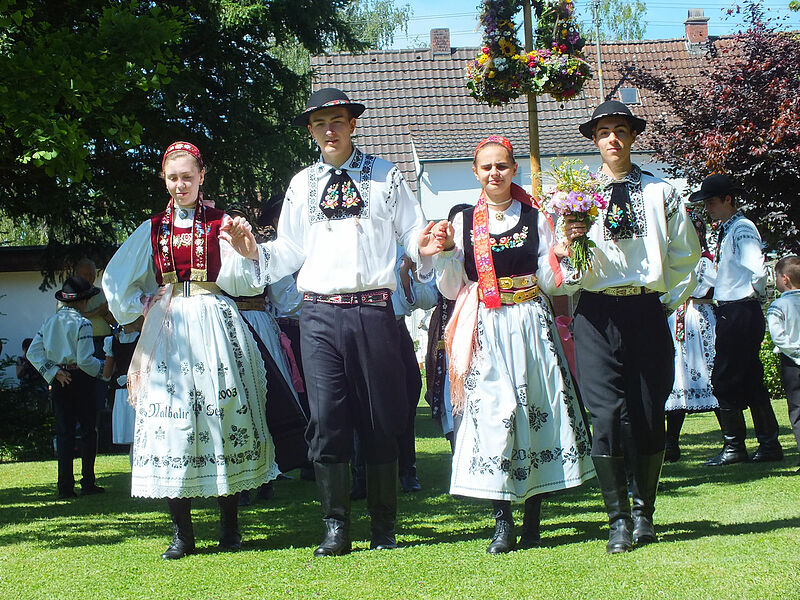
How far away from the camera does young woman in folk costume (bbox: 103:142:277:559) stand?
17.7 ft

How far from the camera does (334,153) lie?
18.7 ft

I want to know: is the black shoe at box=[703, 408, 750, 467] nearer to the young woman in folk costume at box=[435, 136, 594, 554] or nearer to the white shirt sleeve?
the young woman in folk costume at box=[435, 136, 594, 554]

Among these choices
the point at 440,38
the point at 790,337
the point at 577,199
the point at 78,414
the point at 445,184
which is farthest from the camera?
the point at 440,38

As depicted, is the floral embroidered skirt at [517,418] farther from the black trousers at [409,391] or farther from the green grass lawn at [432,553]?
the black trousers at [409,391]

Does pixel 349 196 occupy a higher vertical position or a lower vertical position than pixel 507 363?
higher

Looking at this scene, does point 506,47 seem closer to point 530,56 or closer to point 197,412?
point 530,56

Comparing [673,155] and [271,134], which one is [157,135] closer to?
[271,134]

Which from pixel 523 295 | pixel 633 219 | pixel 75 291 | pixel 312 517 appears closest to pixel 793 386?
pixel 633 219

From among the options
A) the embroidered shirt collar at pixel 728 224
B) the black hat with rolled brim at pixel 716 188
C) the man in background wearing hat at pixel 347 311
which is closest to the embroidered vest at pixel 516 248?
the man in background wearing hat at pixel 347 311

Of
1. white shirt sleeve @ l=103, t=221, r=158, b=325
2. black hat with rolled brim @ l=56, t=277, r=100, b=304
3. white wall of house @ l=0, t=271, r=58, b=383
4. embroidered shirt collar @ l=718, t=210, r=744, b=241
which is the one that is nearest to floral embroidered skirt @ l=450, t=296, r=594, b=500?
white shirt sleeve @ l=103, t=221, r=158, b=325

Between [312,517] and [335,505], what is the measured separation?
1.39 m

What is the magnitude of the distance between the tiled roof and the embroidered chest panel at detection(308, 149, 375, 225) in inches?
739

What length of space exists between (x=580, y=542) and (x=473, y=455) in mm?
722

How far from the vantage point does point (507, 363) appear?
5.42 metres
